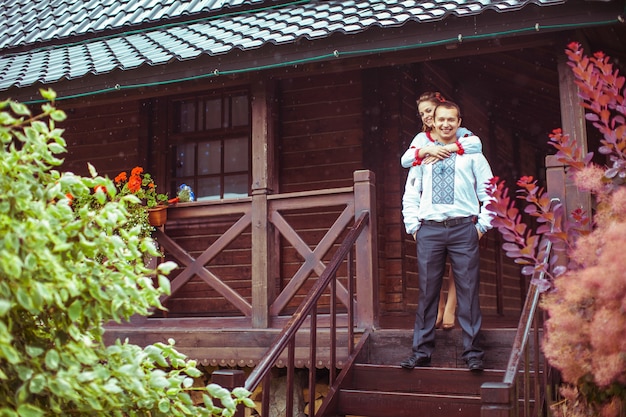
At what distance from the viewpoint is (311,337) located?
598cm

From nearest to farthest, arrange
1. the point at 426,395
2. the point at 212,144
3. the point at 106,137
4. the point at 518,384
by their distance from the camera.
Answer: the point at 518,384 → the point at 426,395 → the point at 212,144 → the point at 106,137

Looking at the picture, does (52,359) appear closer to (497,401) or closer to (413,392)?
(497,401)

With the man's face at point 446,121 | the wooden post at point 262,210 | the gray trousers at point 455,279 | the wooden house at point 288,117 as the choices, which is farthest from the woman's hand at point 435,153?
the wooden post at point 262,210

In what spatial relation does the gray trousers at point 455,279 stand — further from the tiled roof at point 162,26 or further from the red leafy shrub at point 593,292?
the tiled roof at point 162,26

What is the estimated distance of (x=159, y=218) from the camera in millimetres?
7789

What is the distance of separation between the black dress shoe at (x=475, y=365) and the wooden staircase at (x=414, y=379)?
0.04 metres

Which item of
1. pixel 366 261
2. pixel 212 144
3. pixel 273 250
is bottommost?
pixel 366 261

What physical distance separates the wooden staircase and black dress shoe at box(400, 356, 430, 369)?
51 millimetres

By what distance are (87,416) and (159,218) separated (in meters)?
4.42

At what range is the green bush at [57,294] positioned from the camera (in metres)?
2.99

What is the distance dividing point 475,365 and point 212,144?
5226 millimetres

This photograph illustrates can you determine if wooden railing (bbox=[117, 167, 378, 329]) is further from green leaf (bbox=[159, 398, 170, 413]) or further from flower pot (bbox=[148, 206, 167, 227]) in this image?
green leaf (bbox=[159, 398, 170, 413])

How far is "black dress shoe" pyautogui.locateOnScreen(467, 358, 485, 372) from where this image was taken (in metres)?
5.73

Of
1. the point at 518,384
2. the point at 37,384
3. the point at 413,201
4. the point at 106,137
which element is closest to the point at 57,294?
the point at 37,384
